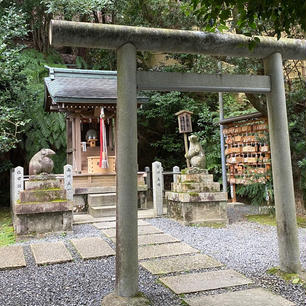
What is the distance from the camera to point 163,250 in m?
4.67

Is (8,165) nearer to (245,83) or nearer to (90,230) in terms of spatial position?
(90,230)

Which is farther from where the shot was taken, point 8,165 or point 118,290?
point 8,165

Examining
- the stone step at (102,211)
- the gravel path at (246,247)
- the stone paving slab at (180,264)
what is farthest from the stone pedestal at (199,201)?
the stone paving slab at (180,264)

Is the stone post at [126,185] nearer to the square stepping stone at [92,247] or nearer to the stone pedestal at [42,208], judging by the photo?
the square stepping stone at [92,247]

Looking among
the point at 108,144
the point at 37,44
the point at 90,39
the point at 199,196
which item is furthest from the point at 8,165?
the point at 90,39

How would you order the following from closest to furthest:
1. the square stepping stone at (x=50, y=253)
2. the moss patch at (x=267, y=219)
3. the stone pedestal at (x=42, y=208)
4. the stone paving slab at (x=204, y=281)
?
the stone paving slab at (x=204, y=281), the square stepping stone at (x=50, y=253), the stone pedestal at (x=42, y=208), the moss patch at (x=267, y=219)

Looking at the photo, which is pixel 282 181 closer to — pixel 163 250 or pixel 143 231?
pixel 163 250

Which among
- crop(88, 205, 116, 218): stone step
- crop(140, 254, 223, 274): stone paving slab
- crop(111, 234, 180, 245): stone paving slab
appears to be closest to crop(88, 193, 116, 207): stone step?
crop(88, 205, 116, 218): stone step

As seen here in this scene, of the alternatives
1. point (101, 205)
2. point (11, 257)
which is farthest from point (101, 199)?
point (11, 257)

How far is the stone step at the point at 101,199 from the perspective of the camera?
28.2 ft

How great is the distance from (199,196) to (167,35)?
4.19 meters

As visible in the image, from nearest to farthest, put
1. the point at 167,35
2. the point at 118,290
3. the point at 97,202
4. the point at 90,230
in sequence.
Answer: the point at 118,290 → the point at 167,35 → the point at 90,230 → the point at 97,202

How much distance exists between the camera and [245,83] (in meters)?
3.45

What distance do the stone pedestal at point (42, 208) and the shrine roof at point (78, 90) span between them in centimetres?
351
